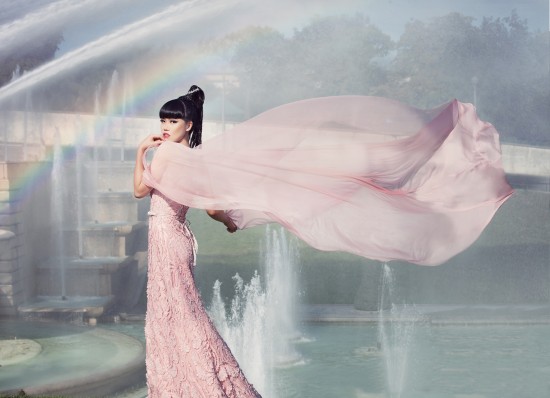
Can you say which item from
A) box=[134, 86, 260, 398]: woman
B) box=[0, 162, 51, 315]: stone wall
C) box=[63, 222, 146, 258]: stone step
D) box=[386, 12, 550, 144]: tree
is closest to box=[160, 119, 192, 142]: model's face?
box=[134, 86, 260, 398]: woman

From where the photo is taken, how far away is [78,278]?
15906mm

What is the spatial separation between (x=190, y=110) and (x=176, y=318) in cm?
105

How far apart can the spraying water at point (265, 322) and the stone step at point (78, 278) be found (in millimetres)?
1709

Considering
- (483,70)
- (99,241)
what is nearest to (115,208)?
(99,241)

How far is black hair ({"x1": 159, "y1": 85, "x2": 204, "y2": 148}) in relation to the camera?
4.91 m

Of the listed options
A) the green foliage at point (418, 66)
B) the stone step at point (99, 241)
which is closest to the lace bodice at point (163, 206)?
the stone step at point (99, 241)

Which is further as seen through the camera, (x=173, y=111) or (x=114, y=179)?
(x=114, y=179)

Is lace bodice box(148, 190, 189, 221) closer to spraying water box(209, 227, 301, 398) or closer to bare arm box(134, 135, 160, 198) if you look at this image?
bare arm box(134, 135, 160, 198)

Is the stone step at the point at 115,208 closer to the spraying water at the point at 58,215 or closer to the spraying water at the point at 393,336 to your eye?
the spraying water at the point at 58,215

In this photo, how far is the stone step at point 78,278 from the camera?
15641mm

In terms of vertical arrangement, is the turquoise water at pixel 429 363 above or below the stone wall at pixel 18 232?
below

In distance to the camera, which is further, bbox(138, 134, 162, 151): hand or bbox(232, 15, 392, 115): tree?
bbox(232, 15, 392, 115): tree

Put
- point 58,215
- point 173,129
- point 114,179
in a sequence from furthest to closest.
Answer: point 114,179 < point 58,215 < point 173,129

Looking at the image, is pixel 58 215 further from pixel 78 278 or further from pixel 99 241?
pixel 78 278
